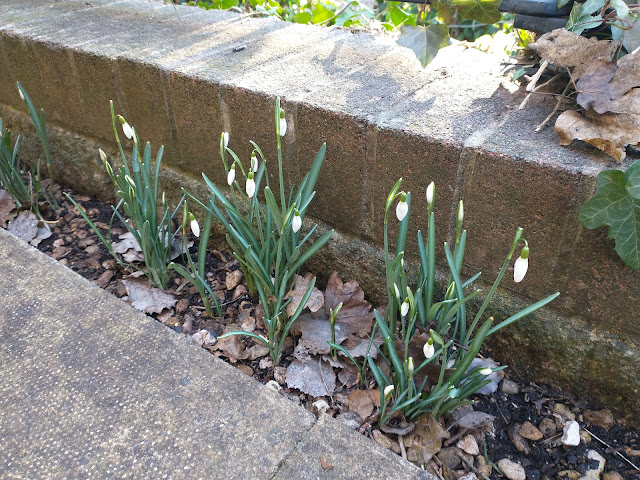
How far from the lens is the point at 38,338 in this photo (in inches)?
57.4

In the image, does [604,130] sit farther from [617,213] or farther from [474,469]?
[474,469]

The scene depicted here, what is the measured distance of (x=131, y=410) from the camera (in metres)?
1.27

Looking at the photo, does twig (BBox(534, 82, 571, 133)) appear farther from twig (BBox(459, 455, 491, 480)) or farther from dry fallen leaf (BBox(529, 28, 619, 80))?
twig (BBox(459, 455, 491, 480))

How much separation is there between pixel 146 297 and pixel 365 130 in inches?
36.7

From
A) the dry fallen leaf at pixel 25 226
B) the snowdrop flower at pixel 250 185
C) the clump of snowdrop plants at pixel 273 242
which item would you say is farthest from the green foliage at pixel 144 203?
the dry fallen leaf at pixel 25 226

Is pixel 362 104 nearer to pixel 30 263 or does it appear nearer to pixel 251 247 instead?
pixel 251 247

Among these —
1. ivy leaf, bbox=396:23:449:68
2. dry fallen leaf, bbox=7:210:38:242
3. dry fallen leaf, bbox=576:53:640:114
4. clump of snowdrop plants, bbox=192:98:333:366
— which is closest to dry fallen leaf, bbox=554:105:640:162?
dry fallen leaf, bbox=576:53:640:114

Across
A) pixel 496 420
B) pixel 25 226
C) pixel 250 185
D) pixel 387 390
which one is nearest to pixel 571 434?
pixel 496 420

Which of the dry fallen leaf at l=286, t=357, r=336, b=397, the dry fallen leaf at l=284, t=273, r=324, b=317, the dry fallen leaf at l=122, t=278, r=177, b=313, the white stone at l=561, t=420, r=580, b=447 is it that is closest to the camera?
the white stone at l=561, t=420, r=580, b=447

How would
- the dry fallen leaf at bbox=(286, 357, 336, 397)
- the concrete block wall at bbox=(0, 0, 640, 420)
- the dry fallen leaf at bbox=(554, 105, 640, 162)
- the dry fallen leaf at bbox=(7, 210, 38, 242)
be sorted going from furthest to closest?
1. the dry fallen leaf at bbox=(7, 210, 38, 242)
2. the dry fallen leaf at bbox=(286, 357, 336, 397)
3. the concrete block wall at bbox=(0, 0, 640, 420)
4. the dry fallen leaf at bbox=(554, 105, 640, 162)

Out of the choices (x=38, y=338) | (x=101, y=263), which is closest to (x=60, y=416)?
(x=38, y=338)

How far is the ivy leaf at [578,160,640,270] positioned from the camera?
119 centimetres

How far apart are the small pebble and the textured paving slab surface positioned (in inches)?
22.5

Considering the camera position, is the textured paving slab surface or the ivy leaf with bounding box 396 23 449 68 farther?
the ivy leaf with bounding box 396 23 449 68
